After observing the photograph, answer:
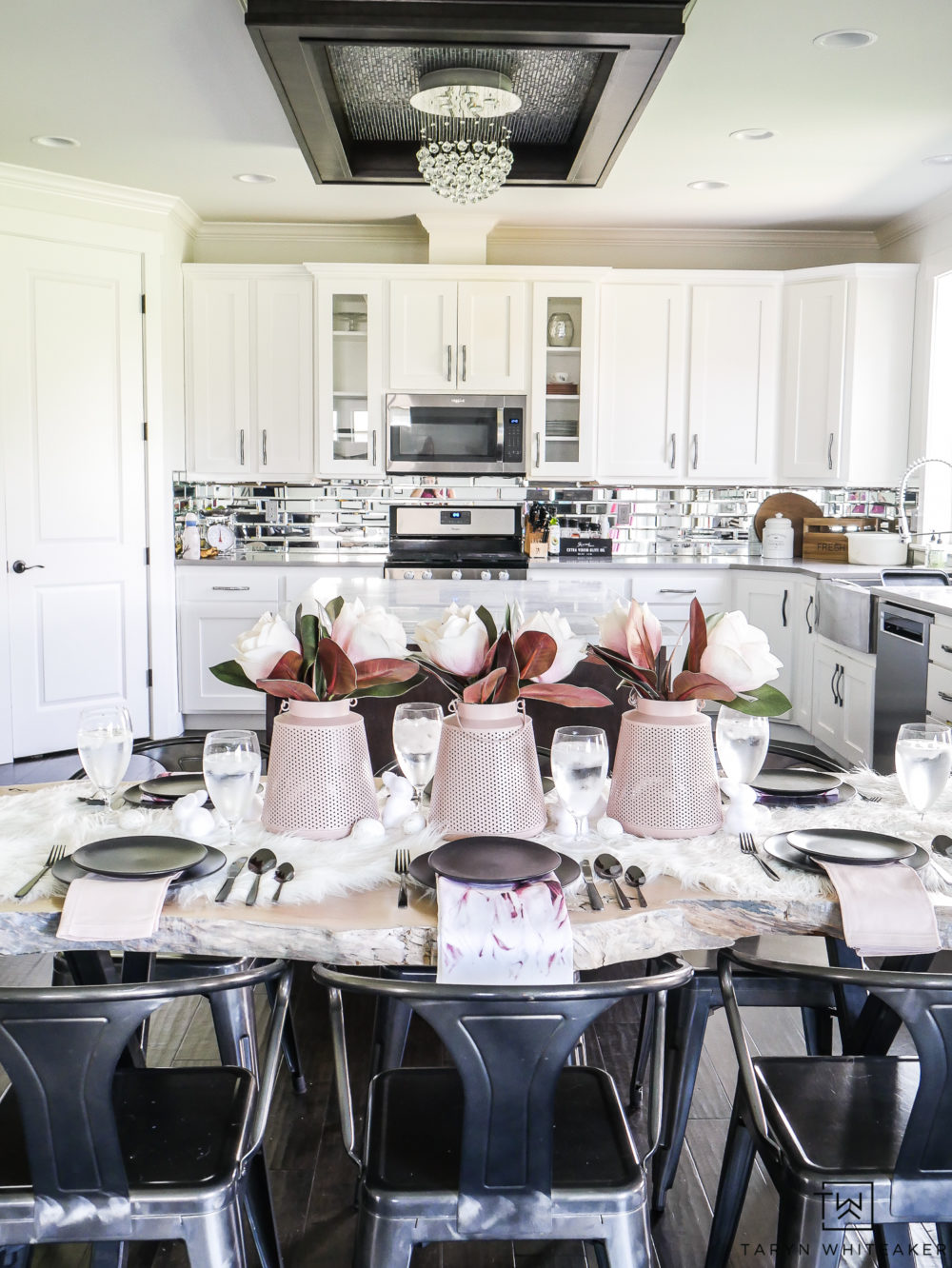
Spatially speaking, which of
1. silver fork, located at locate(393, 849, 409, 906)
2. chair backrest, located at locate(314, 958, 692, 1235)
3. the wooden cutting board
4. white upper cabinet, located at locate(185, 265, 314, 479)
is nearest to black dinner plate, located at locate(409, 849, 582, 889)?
silver fork, located at locate(393, 849, 409, 906)

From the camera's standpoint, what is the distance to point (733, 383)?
5.93 meters

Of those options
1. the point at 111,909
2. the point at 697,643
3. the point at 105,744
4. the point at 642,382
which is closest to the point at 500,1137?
the point at 111,909

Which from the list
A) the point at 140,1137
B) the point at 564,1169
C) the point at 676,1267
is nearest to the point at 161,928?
the point at 140,1137

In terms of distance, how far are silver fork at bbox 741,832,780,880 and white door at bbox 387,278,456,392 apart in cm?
457

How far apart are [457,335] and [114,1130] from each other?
16.7 feet

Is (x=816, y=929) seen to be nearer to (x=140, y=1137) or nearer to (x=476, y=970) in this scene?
(x=476, y=970)

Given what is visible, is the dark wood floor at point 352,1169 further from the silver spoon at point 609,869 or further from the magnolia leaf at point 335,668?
the magnolia leaf at point 335,668

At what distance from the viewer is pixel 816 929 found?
1.41 meters

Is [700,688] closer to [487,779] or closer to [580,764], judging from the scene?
[580,764]

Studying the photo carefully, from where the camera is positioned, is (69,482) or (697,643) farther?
(69,482)

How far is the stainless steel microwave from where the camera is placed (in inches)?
230

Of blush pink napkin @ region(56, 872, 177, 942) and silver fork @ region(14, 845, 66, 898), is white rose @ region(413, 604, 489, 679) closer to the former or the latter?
blush pink napkin @ region(56, 872, 177, 942)

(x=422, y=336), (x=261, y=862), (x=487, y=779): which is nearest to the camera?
(x=261, y=862)

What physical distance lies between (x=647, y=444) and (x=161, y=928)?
5024mm
